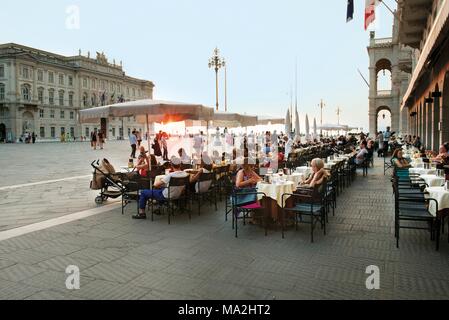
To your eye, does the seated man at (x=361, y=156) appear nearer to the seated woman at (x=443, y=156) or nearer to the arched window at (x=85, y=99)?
the seated woman at (x=443, y=156)

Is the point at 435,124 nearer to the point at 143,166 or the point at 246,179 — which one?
the point at 246,179

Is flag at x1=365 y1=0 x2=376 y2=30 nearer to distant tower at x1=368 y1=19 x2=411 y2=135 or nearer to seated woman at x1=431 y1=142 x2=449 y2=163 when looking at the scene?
seated woman at x1=431 y1=142 x2=449 y2=163

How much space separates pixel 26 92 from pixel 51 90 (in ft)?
20.8

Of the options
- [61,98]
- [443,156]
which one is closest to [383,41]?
[443,156]

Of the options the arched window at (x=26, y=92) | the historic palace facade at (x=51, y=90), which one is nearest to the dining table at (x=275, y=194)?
the historic palace facade at (x=51, y=90)

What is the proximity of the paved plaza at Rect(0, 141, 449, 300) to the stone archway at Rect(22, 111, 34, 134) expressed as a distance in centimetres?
6495

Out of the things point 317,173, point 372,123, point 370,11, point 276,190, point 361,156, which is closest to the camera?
point 276,190

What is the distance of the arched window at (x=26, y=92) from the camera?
215ft

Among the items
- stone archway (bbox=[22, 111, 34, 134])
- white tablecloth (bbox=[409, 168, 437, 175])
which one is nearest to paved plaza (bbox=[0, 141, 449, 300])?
white tablecloth (bbox=[409, 168, 437, 175])

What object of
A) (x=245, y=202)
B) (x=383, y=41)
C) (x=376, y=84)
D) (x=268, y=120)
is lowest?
(x=245, y=202)

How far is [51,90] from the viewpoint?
72.2 m

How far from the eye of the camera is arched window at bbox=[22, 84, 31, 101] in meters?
65.4

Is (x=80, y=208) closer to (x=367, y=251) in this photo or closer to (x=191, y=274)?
(x=191, y=274)
